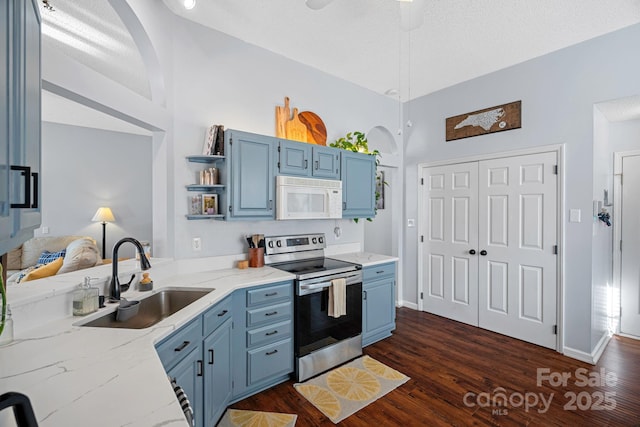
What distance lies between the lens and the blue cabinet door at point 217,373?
1777 mm

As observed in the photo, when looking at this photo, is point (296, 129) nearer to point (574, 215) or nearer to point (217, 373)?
point (217, 373)

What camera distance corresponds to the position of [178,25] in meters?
2.46

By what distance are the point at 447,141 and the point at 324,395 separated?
10.6ft

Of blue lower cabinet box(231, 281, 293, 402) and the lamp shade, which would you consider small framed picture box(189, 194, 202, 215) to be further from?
the lamp shade

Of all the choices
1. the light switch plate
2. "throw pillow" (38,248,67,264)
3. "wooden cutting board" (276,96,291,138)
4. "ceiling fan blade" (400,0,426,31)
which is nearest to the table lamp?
"throw pillow" (38,248,67,264)

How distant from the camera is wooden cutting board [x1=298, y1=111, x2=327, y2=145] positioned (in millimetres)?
3246

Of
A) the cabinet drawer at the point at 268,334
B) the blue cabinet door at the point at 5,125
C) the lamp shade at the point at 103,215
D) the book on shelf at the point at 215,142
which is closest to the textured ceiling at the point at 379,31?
the book on shelf at the point at 215,142

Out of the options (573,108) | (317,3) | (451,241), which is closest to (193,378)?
(317,3)

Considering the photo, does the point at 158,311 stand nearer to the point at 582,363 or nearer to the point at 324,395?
the point at 324,395

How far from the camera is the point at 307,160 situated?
9.67 feet

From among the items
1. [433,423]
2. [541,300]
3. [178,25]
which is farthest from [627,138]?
[178,25]

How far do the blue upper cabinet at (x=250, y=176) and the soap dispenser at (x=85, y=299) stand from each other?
41.7 inches

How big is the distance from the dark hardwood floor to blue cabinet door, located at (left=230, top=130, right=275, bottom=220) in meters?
1.46

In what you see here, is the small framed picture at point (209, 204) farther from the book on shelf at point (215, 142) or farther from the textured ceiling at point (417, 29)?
the textured ceiling at point (417, 29)
